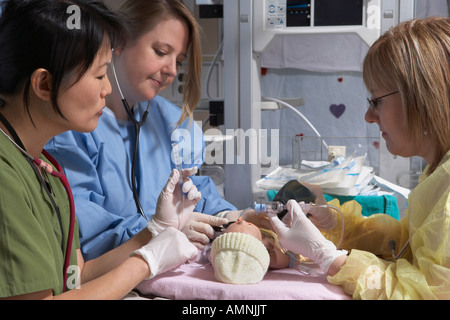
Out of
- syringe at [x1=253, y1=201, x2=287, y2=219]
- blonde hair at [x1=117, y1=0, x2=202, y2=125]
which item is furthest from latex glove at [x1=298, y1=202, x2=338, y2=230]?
blonde hair at [x1=117, y1=0, x2=202, y2=125]

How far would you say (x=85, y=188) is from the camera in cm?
155

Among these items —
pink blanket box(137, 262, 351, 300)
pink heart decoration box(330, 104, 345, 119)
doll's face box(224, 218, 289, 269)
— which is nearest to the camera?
pink blanket box(137, 262, 351, 300)

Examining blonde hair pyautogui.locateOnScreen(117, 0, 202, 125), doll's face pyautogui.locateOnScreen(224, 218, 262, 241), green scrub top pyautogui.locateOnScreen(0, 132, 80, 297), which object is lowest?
doll's face pyautogui.locateOnScreen(224, 218, 262, 241)

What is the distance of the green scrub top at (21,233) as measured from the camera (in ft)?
3.04

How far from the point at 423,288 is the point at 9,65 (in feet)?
3.31

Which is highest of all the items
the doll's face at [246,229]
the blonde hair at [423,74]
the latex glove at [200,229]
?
the blonde hair at [423,74]

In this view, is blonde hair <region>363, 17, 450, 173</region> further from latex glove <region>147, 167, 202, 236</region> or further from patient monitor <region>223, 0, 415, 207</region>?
patient monitor <region>223, 0, 415, 207</region>

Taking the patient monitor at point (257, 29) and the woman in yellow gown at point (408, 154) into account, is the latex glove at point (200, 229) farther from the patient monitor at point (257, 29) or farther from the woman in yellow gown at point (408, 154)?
the patient monitor at point (257, 29)

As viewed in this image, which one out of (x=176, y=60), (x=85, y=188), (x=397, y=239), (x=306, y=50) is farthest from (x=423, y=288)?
(x=306, y=50)

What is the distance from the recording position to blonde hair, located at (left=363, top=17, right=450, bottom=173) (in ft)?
3.94

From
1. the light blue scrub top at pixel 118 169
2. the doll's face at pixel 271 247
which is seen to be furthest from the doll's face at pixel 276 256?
the light blue scrub top at pixel 118 169

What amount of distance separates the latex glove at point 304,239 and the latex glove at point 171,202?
26cm

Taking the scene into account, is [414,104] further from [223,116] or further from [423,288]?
[223,116]
